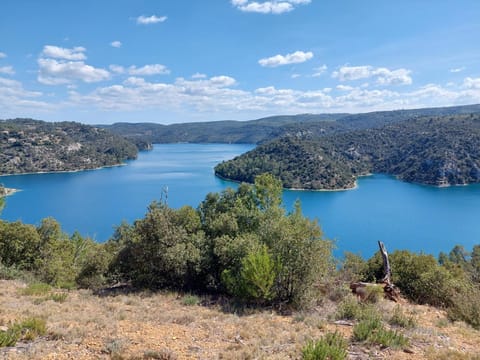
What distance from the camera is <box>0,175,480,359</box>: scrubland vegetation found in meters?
7.57

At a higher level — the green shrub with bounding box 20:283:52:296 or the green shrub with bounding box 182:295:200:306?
the green shrub with bounding box 20:283:52:296

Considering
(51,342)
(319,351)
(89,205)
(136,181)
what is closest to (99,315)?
(51,342)

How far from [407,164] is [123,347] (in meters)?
148

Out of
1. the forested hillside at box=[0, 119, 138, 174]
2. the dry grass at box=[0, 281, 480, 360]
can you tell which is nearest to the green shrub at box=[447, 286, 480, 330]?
the dry grass at box=[0, 281, 480, 360]

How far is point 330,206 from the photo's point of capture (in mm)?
87625

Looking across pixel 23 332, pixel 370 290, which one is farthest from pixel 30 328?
pixel 370 290

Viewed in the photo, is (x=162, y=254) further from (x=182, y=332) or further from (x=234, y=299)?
(x=182, y=332)

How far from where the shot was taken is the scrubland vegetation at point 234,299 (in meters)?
7.57

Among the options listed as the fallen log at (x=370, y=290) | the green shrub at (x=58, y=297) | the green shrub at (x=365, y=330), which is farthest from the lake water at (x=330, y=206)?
the green shrub at (x=58, y=297)

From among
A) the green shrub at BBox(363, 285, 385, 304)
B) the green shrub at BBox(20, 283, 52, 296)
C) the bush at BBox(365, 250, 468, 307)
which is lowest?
the bush at BBox(365, 250, 468, 307)

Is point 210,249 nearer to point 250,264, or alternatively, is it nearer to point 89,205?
point 250,264

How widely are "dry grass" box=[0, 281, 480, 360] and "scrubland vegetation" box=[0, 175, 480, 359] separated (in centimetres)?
3

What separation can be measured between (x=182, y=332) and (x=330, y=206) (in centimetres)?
8267

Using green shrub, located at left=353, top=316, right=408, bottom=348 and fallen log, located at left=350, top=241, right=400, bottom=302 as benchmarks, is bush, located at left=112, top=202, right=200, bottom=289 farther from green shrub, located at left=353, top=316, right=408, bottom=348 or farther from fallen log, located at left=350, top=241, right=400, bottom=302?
green shrub, located at left=353, top=316, right=408, bottom=348
